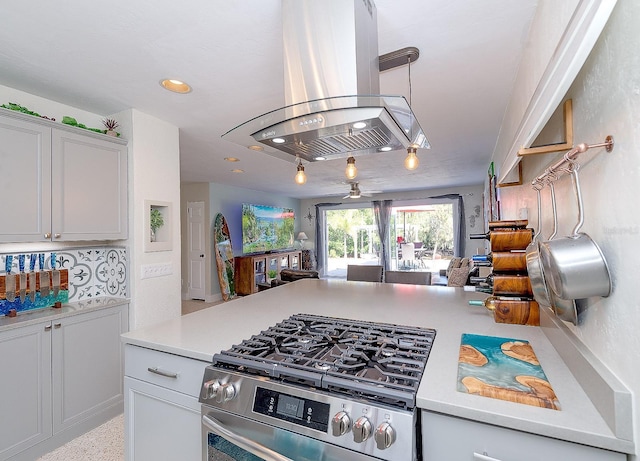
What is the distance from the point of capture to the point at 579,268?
75cm

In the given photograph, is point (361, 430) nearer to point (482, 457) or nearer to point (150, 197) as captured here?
point (482, 457)

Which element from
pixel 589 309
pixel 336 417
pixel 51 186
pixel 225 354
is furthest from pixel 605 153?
pixel 51 186

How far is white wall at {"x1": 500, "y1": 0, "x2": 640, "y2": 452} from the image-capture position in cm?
62

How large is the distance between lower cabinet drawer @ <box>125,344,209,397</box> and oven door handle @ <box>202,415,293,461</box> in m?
0.14

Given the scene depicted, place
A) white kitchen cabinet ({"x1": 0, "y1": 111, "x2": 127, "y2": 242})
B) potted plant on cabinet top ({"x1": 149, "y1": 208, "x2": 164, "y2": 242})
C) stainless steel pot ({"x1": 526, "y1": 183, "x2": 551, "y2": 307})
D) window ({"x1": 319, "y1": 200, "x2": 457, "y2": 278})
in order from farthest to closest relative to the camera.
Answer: window ({"x1": 319, "y1": 200, "x2": 457, "y2": 278}) < potted plant on cabinet top ({"x1": 149, "y1": 208, "x2": 164, "y2": 242}) < white kitchen cabinet ({"x1": 0, "y1": 111, "x2": 127, "y2": 242}) < stainless steel pot ({"x1": 526, "y1": 183, "x2": 551, "y2": 307})

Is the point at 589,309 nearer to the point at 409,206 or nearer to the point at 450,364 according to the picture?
the point at 450,364

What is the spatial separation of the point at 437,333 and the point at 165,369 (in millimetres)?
1140

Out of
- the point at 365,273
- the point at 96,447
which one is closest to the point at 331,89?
the point at 96,447

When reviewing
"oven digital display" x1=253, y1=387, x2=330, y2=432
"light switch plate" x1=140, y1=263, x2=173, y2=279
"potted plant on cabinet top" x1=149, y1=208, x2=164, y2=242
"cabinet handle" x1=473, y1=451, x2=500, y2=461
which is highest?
"potted plant on cabinet top" x1=149, y1=208, x2=164, y2=242

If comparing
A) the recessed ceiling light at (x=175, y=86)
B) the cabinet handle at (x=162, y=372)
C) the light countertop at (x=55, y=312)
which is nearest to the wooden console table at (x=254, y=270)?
the light countertop at (x=55, y=312)

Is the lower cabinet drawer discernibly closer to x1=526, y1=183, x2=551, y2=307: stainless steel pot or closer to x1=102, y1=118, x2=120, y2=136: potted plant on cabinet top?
x1=526, y1=183, x2=551, y2=307: stainless steel pot

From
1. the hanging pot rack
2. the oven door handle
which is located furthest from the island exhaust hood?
the oven door handle

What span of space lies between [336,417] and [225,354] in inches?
18.8

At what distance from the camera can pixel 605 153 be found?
2.40ft
